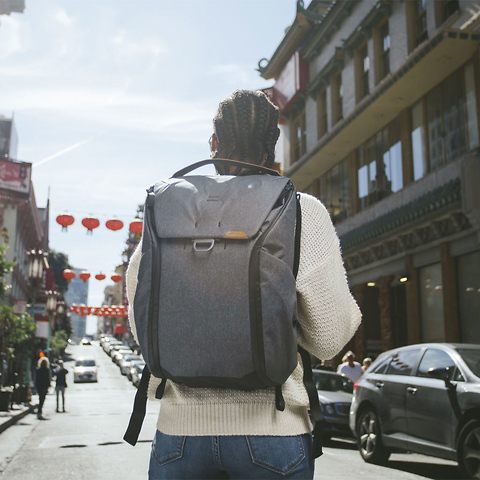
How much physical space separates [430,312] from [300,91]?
1380 cm

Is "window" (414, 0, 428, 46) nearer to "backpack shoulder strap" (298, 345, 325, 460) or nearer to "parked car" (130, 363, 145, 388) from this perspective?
"backpack shoulder strap" (298, 345, 325, 460)

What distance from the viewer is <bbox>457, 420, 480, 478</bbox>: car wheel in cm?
757

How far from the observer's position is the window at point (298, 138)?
3023cm

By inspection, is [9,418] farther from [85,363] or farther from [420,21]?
[85,363]

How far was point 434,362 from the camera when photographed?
8.97 meters

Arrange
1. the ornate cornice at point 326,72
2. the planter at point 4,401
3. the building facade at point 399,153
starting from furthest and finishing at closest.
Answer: the ornate cornice at point 326,72
the planter at point 4,401
the building facade at point 399,153

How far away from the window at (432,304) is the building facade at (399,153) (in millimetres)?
52

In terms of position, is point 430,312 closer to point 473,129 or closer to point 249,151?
point 473,129

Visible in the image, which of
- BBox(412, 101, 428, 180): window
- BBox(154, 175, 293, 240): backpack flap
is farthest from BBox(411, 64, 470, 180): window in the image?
BBox(154, 175, 293, 240): backpack flap

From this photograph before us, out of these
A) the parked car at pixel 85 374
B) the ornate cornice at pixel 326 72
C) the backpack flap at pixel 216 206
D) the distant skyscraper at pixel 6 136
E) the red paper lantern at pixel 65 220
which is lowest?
the parked car at pixel 85 374

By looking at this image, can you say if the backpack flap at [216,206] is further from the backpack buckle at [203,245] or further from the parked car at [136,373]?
the parked car at [136,373]

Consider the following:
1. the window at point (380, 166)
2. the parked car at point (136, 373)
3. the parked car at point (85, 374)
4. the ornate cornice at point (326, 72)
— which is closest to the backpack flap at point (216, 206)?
Result: the window at point (380, 166)

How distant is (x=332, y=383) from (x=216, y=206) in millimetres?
14309

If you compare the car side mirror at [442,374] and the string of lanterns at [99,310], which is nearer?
the car side mirror at [442,374]
